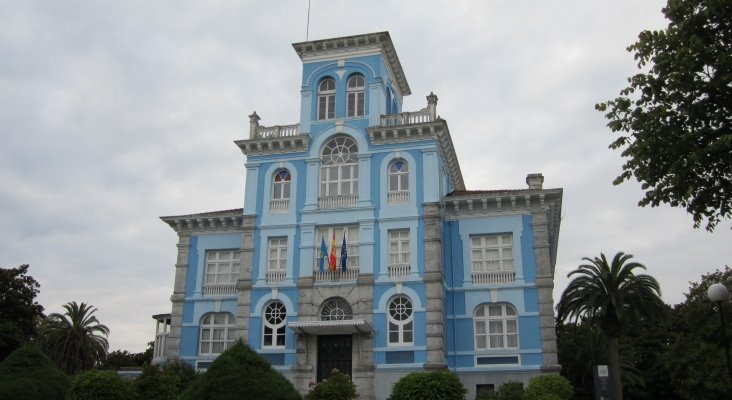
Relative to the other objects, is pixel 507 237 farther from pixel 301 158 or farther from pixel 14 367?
pixel 14 367

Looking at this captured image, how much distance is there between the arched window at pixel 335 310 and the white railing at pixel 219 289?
216 inches

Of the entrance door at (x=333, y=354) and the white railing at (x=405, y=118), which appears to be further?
the white railing at (x=405, y=118)

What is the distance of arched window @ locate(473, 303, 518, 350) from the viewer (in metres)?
32.0

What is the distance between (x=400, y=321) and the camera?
31.9 meters

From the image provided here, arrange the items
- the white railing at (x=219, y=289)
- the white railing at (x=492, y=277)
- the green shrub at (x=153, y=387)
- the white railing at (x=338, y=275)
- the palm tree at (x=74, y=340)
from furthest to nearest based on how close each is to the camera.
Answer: the palm tree at (x=74, y=340) → the white railing at (x=219, y=289) → the white railing at (x=338, y=275) → the white railing at (x=492, y=277) → the green shrub at (x=153, y=387)

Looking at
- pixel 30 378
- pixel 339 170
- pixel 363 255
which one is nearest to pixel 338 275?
pixel 363 255

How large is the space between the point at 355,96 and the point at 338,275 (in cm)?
945

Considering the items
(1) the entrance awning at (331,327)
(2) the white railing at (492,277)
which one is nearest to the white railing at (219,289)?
(1) the entrance awning at (331,327)

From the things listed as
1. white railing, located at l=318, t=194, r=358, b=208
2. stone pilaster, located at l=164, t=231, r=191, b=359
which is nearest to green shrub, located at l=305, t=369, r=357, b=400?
white railing, located at l=318, t=194, r=358, b=208

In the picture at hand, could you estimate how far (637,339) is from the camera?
51.5 metres

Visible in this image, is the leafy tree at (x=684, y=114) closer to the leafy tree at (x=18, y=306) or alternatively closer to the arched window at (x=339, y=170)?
the arched window at (x=339, y=170)

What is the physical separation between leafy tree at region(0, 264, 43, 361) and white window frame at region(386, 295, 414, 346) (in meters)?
23.1

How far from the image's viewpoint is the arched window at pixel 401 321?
Result: 31.6 meters

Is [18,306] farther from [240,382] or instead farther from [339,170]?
[240,382]
